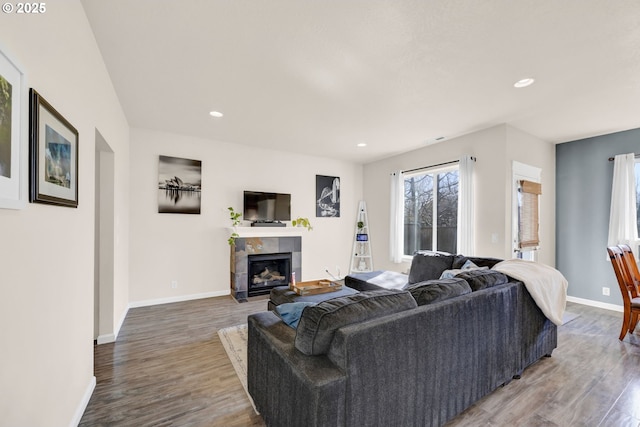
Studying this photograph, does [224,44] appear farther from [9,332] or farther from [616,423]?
[616,423]

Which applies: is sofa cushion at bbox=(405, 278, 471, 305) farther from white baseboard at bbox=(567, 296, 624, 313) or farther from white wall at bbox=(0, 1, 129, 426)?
white baseboard at bbox=(567, 296, 624, 313)

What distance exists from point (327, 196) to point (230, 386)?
4192mm

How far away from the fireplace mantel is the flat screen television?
220 millimetres

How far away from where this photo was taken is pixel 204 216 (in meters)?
4.55

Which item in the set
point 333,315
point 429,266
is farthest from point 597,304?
point 333,315

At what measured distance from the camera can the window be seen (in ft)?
15.2

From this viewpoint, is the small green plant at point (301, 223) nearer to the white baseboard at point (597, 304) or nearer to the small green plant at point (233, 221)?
the small green plant at point (233, 221)

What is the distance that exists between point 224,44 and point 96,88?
3.56 ft

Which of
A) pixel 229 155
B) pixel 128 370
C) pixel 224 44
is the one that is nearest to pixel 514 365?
pixel 128 370

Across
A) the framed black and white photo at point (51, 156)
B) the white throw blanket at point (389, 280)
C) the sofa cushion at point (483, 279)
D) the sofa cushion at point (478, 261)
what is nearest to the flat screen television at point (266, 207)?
the white throw blanket at point (389, 280)

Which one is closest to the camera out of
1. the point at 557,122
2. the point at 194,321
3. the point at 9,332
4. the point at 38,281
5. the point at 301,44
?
the point at 9,332

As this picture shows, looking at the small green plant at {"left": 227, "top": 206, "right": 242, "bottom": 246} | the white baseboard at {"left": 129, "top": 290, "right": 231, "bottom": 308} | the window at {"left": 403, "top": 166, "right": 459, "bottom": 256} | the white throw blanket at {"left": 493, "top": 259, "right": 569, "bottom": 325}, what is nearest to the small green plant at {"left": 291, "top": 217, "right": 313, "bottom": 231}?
the small green plant at {"left": 227, "top": 206, "right": 242, "bottom": 246}

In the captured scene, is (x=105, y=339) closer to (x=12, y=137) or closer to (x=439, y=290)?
(x=12, y=137)

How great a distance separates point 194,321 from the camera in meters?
3.49
